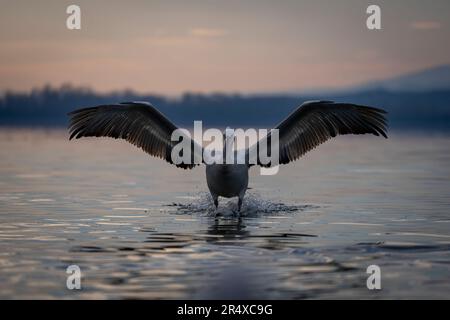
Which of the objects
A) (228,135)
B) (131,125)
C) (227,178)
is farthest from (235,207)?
(131,125)

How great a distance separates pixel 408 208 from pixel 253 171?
1292cm

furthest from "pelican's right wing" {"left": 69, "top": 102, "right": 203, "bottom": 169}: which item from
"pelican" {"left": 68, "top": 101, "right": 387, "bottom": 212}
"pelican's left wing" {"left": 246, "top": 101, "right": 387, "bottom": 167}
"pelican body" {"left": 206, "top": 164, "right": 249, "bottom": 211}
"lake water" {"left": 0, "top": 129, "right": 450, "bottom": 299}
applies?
"pelican's left wing" {"left": 246, "top": 101, "right": 387, "bottom": 167}

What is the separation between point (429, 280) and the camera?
11633mm

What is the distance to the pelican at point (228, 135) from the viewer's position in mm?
18297

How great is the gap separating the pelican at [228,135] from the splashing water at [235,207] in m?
0.42

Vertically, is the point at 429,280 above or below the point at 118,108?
below

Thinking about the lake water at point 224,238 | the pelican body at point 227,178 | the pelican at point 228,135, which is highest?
the pelican at point 228,135

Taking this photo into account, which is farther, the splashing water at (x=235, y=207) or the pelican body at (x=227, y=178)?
the splashing water at (x=235, y=207)

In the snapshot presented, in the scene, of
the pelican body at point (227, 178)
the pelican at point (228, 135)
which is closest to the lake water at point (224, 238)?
the pelican body at point (227, 178)

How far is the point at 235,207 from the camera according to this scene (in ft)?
65.2

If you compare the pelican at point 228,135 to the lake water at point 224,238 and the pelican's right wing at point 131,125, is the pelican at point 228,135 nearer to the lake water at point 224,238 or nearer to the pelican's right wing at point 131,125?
the pelican's right wing at point 131,125

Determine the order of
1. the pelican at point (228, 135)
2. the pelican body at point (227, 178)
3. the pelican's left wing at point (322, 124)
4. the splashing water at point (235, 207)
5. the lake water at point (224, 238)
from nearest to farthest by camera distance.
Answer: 1. the lake water at point (224, 238)
2. the pelican body at point (227, 178)
3. the pelican at point (228, 135)
4. the pelican's left wing at point (322, 124)
5. the splashing water at point (235, 207)

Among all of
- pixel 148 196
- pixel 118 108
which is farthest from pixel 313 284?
pixel 148 196
